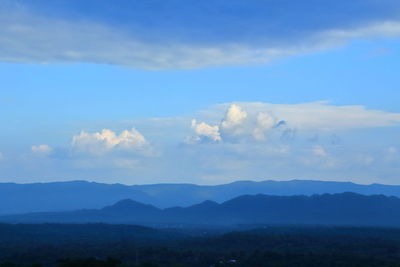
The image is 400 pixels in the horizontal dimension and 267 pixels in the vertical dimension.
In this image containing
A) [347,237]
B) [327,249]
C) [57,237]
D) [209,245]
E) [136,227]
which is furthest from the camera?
[136,227]

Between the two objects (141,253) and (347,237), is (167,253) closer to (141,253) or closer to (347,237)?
(141,253)

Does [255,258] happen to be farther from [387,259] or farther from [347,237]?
[347,237]

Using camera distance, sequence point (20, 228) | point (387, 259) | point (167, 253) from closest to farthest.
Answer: point (387, 259) → point (167, 253) → point (20, 228)

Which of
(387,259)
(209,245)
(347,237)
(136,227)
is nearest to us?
(387,259)

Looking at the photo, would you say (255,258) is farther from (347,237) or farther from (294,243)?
(347,237)

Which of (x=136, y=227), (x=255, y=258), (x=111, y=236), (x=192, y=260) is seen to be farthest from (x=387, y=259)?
(x=136, y=227)

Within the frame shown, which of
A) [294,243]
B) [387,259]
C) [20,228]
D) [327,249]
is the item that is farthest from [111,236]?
[387,259]

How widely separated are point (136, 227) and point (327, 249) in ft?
287

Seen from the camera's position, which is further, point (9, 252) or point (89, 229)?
point (89, 229)

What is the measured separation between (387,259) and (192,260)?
98.8 ft

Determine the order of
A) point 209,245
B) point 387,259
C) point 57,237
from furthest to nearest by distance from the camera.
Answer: point 57,237 < point 209,245 < point 387,259

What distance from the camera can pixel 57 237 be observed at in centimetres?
16712

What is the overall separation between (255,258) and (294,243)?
108 ft

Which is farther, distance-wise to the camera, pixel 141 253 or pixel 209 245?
pixel 209 245
